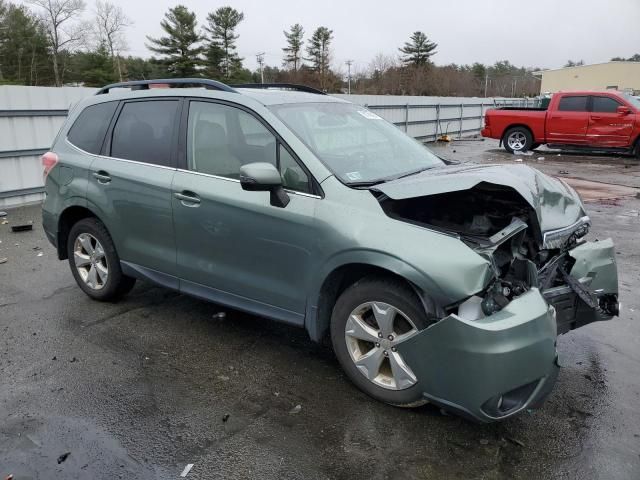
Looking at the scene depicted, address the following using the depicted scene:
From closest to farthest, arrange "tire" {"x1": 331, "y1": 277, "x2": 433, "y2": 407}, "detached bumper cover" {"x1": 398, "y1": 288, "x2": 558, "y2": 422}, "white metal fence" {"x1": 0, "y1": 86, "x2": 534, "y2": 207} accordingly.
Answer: "detached bumper cover" {"x1": 398, "y1": 288, "x2": 558, "y2": 422}, "tire" {"x1": 331, "y1": 277, "x2": 433, "y2": 407}, "white metal fence" {"x1": 0, "y1": 86, "x2": 534, "y2": 207}

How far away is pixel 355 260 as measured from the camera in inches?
120

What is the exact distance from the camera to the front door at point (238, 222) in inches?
132

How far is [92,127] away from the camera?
465 cm

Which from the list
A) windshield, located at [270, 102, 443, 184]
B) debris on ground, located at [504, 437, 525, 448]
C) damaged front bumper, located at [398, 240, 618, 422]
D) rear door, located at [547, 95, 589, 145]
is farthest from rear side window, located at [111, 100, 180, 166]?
rear door, located at [547, 95, 589, 145]

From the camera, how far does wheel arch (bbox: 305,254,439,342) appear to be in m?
2.83

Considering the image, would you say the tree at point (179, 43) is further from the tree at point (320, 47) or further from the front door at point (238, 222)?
the front door at point (238, 222)

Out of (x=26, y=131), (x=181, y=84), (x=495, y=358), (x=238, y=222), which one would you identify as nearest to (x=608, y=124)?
(x=181, y=84)

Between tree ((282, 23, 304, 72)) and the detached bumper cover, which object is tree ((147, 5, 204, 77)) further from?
the detached bumper cover

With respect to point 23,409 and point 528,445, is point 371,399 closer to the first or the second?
point 528,445

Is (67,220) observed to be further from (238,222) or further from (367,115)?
(367,115)

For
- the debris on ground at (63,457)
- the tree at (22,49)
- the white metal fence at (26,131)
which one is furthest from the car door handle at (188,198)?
the tree at (22,49)

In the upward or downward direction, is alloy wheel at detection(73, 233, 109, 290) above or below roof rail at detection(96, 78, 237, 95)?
below

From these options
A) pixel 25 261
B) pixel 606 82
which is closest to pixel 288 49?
pixel 606 82

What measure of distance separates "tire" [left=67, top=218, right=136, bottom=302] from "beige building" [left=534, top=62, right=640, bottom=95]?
77.5 metres
